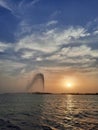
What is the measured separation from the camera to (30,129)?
3117cm

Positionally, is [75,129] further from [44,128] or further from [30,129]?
[30,129]

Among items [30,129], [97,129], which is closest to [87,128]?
[97,129]

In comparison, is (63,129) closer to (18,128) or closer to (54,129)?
(54,129)

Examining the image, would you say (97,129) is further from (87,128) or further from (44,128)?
(44,128)

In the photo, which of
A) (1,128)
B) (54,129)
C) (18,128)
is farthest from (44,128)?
(1,128)

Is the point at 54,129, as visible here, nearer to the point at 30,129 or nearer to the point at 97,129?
the point at 30,129

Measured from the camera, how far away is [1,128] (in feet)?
105

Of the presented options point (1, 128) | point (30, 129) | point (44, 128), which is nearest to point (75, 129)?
point (44, 128)

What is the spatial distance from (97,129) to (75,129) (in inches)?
A: 126

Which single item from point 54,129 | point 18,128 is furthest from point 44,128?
point 18,128

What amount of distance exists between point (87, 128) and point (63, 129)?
370cm

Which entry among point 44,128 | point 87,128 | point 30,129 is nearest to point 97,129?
point 87,128

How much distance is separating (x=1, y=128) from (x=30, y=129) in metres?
4.37

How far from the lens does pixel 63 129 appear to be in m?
31.8
